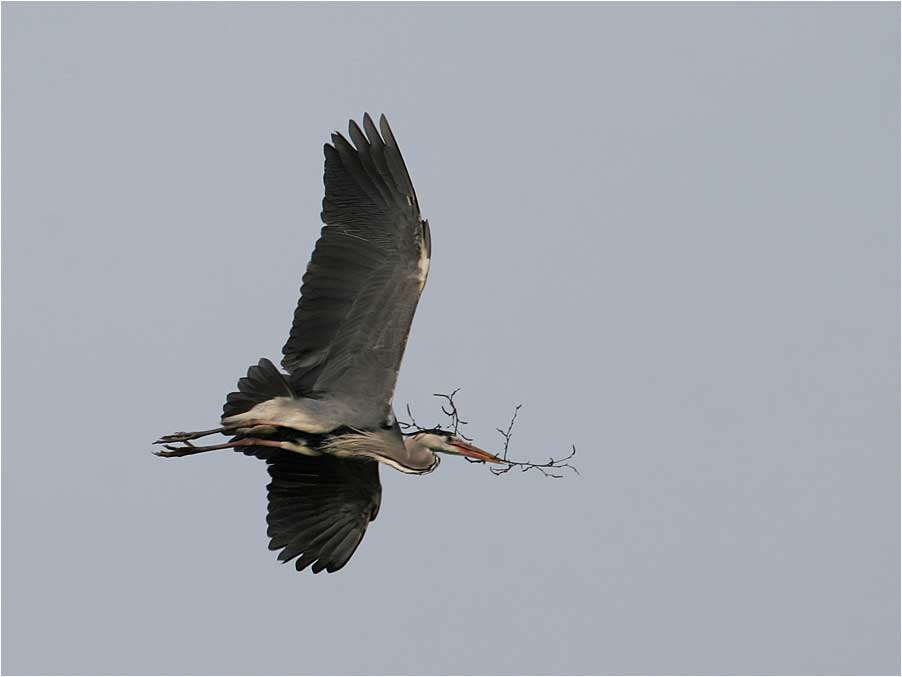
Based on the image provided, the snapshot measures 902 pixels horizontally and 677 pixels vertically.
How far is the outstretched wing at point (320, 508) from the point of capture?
12805mm

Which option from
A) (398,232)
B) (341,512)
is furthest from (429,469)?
(398,232)

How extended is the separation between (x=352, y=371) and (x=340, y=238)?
95 cm

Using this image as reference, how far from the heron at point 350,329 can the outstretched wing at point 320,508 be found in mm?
466

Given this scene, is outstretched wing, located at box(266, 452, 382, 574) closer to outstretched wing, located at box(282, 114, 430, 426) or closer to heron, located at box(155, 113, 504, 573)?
heron, located at box(155, 113, 504, 573)

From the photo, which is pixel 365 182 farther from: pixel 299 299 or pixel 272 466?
pixel 272 466

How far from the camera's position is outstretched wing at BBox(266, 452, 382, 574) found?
42.0 ft

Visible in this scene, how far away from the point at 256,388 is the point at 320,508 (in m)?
1.38

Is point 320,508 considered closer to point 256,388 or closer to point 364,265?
point 256,388

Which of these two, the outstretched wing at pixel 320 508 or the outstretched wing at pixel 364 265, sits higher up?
the outstretched wing at pixel 364 265

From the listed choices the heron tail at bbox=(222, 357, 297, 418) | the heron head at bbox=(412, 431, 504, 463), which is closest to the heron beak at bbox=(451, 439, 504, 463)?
the heron head at bbox=(412, 431, 504, 463)

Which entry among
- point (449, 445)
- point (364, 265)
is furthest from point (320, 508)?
point (364, 265)

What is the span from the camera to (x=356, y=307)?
11.9m

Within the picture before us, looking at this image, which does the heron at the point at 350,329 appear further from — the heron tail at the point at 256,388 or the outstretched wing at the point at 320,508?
the outstretched wing at the point at 320,508

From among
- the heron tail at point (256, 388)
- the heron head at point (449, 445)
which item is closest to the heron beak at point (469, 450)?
the heron head at point (449, 445)
